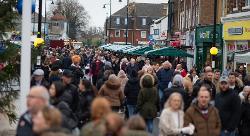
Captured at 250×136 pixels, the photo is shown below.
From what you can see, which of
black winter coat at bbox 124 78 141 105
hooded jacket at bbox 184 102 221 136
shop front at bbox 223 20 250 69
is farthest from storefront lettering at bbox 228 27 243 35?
hooded jacket at bbox 184 102 221 136

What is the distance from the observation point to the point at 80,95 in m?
11.4

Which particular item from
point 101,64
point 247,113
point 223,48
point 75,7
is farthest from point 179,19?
point 75,7

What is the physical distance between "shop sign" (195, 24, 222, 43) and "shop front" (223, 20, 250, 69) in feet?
3.91

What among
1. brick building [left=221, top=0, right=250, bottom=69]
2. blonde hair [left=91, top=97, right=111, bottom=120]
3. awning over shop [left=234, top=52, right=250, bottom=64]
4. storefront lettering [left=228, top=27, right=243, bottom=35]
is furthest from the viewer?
storefront lettering [left=228, top=27, right=243, bottom=35]

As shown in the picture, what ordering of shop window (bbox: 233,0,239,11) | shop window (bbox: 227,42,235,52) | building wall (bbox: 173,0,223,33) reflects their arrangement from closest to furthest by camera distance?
1. shop window (bbox: 233,0,239,11)
2. shop window (bbox: 227,42,235,52)
3. building wall (bbox: 173,0,223,33)

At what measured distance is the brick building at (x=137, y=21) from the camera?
116438mm

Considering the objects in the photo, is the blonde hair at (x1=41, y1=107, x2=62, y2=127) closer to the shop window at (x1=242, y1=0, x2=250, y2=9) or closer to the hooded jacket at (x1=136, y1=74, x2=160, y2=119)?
the hooded jacket at (x1=136, y1=74, x2=160, y2=119)

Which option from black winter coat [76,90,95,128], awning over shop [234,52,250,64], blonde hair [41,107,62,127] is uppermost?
awning over shop [234,52,250,64]

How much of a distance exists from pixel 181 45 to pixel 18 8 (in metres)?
37.1

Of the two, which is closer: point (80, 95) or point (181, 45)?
point (80, 95)

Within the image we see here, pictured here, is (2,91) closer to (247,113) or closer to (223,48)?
(247,113)

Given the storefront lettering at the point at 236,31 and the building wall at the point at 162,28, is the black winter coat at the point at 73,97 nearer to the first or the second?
the storefront lettering at the point at 236,31

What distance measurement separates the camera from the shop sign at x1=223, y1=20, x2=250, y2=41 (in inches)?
1176

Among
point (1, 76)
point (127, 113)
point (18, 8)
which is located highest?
point (18, 8)
